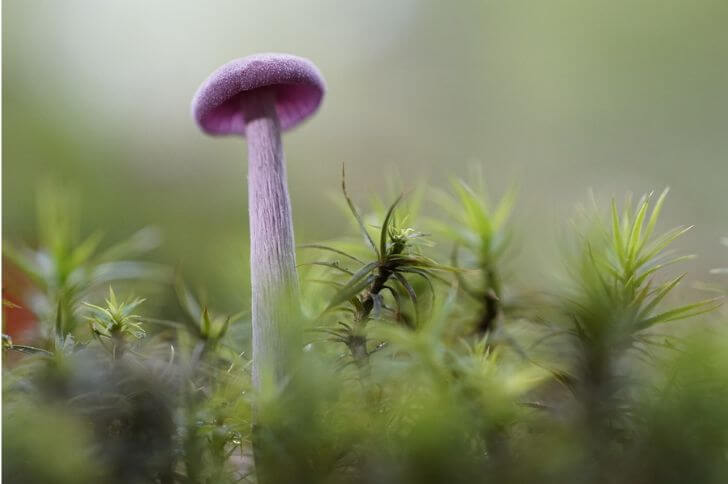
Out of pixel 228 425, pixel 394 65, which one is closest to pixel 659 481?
pixel 228 425

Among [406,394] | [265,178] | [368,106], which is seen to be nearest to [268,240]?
[265,178]

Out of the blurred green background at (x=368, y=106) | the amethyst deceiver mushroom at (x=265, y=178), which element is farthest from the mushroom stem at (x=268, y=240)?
the blurred green background at (x=368, y=106)

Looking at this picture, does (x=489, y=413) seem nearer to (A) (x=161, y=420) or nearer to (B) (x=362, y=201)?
(A) (x=161, y=420)

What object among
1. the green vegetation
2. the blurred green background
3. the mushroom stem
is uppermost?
the blurred green background

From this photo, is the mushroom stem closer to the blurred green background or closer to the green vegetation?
the green vegetation

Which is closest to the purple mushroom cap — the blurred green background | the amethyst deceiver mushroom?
the amethyst deceiver mushroom

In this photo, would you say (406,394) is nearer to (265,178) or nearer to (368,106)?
(265,178)

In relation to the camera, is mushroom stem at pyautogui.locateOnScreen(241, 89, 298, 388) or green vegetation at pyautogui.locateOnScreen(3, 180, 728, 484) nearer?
green vegetation at pyautogui.locateOnScreen(3, 180, 728, 484)
